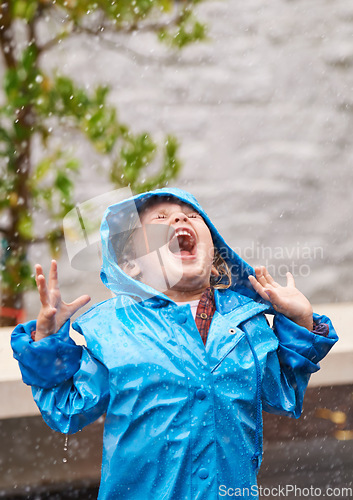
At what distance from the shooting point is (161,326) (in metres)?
1.29

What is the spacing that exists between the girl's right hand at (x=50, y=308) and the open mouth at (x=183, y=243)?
242 mm

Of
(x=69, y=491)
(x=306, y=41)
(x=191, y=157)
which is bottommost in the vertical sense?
(x=69, y=491)

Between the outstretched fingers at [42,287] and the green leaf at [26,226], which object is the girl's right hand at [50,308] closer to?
the outstretched fingers at [42,287]

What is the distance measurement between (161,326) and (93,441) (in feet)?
3.12

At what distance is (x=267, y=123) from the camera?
10.2 ft

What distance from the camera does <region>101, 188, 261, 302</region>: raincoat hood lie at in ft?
4.54

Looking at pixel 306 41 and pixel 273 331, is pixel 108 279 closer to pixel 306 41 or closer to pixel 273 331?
pixel 273 331

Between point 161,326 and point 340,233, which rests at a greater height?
point 161,326

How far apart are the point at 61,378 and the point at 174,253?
359 mm

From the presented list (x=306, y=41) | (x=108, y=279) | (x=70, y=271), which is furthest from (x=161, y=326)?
(x=306, y=41)

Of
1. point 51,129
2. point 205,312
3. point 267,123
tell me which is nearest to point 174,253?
point 205,312

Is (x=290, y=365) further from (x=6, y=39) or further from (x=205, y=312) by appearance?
(x=6, y=39)

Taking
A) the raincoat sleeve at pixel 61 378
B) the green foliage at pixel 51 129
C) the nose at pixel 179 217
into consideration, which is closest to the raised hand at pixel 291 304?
the nose at pixel 179 217

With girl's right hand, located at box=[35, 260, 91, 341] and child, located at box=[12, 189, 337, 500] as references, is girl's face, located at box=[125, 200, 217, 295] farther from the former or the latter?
girl's right hand, located at box=[35, 260, 91, 341]
